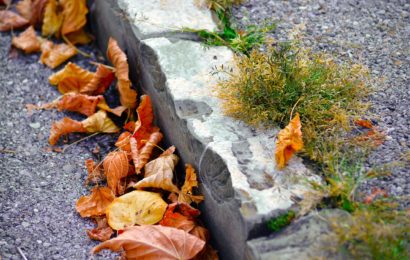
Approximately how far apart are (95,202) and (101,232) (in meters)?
0.16

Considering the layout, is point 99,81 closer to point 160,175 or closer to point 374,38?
point 160,175

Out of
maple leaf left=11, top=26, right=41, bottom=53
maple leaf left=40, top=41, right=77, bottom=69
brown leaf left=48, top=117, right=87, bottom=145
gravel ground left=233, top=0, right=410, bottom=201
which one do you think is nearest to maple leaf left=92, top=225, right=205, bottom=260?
gravel ground left=233, top=0, right=410, bottom=201

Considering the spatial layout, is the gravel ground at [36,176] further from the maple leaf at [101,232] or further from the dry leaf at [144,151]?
the dry leaf at [144,151]

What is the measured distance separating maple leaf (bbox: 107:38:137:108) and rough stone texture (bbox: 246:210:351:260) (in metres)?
1.22

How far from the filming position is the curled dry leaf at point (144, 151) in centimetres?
266

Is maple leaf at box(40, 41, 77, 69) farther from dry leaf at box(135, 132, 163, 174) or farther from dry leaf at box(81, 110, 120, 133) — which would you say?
dry leaf at box(135, 132, 163, 174)

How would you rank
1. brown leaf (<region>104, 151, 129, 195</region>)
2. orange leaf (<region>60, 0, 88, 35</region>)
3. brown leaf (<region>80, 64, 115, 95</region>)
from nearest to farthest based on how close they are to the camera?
1. brown leaf (<region>104, 151, 129, 195</region>)
2. brown leaf (<region>80, 64, 115, 95</region>)
3. orange leaf (<region>60, 0, 88, 35</region>)

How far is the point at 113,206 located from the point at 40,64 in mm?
1293

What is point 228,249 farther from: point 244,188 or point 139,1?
point 139,1

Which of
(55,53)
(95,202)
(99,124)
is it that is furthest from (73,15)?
(95,202)

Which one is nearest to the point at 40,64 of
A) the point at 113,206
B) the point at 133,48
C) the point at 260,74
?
the point at 133,48

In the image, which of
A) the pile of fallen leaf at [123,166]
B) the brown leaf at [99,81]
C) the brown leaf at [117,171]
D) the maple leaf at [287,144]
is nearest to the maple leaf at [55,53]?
the pile of fallen leaf at [123,166]

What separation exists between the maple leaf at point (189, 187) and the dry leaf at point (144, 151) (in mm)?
241

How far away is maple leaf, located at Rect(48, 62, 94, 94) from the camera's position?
3158mm
